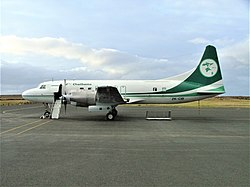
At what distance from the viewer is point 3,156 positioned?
25.6 ft

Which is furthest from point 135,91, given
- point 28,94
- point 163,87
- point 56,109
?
point 28,94

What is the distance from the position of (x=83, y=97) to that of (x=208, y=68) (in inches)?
422

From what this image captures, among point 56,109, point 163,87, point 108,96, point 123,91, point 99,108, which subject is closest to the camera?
point 99,108

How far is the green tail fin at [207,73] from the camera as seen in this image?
22359 millimetres

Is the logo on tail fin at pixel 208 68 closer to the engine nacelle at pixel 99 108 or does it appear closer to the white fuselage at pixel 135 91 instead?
the white fuselage at pixel 135 91

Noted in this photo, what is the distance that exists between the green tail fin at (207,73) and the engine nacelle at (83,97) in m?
6.55

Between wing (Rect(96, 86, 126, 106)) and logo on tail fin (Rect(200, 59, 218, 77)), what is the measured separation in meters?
7.58

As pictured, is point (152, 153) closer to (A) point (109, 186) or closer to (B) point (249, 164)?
(B) point (249, 164)

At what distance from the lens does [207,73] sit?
886 inches

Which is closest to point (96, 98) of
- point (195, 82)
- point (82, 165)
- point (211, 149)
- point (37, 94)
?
point (37, 94)

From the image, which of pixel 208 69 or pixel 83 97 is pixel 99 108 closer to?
pixel 83 97

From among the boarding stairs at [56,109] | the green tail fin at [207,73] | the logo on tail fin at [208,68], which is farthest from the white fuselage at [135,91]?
the logo on tail fin at [208,68]

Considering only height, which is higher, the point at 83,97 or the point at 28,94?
the point at 28,94

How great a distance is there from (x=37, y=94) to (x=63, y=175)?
1806 cm
